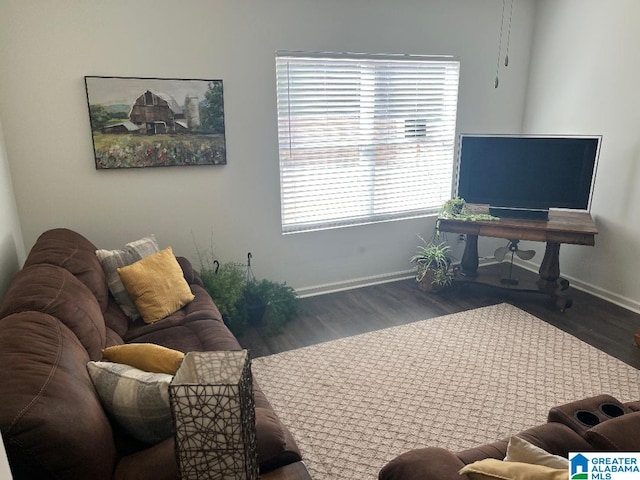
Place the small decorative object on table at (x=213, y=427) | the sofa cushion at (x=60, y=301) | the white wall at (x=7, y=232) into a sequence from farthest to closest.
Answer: the white wall at (x=7, y=232), the sofa cushion at (x=60, y=301), the small decorative object on table at (x=213, y=427)

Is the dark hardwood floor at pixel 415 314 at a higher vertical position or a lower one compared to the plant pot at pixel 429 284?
lower

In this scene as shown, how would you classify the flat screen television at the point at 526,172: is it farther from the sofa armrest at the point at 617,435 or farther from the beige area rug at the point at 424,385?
the sofa armrest at the point at 617,435

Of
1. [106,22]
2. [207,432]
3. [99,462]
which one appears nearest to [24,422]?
[99,462]

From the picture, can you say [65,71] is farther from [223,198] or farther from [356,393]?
[356,393]

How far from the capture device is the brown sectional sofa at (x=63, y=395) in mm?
1142

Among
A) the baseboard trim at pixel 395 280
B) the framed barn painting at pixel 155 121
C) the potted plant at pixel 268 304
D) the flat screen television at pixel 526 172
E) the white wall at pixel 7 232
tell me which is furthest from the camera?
the baseboard trim at pixel 395 280

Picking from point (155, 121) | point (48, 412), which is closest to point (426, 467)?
point (48, 412)

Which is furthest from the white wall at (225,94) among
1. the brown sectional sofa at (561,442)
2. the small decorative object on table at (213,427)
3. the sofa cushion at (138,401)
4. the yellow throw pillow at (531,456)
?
the yellow throw pillow at (531,456)

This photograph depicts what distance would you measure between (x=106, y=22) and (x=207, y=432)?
116 inches

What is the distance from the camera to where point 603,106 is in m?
3.96

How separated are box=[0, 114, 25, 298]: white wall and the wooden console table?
3275mm

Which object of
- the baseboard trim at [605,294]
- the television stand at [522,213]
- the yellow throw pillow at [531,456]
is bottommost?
the baseboard trim at [605,294]

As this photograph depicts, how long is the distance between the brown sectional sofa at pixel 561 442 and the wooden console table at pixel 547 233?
84.0 inches

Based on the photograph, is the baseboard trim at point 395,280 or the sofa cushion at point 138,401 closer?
the sofa cushion at point 138,401
